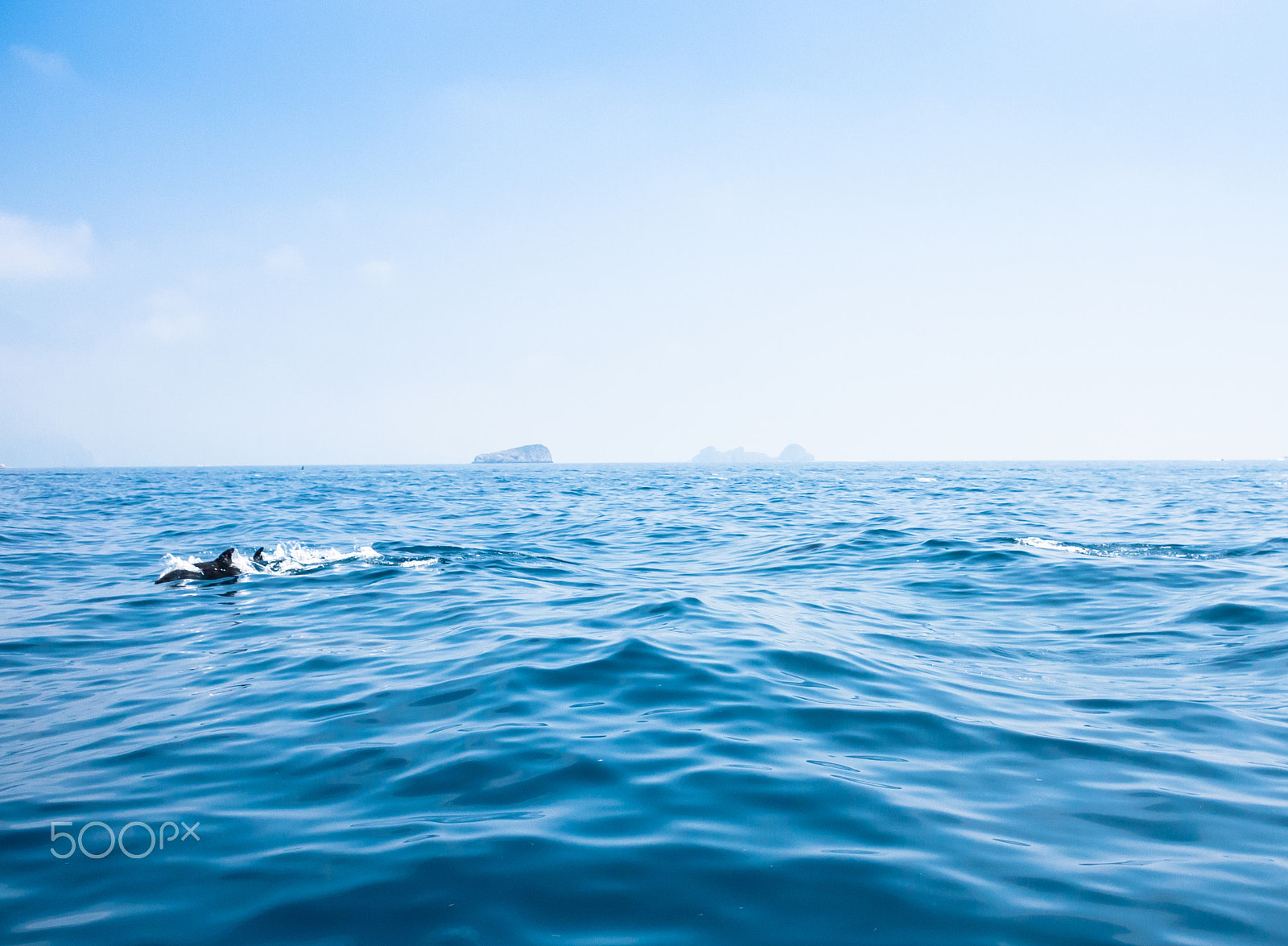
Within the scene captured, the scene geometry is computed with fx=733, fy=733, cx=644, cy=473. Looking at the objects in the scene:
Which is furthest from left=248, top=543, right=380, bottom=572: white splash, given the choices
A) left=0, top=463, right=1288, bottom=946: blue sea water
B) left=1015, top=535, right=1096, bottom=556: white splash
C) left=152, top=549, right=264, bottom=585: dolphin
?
left=1015, top=535, right=1096, bottom=556: white splash

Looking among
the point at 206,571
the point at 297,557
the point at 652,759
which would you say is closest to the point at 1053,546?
the point at 652,759

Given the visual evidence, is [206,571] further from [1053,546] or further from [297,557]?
[1053,546]

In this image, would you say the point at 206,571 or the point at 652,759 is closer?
the point at 652,759

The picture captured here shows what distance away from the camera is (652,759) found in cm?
553

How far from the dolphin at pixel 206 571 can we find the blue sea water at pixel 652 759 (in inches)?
23.6

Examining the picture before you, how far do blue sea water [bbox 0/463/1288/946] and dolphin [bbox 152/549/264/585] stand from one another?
1.97 feet

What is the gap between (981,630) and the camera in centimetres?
994

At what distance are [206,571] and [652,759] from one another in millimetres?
12556

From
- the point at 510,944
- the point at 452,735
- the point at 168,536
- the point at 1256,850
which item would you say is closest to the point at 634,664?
the point at 452,735

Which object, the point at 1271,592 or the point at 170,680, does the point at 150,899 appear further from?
the point at 1271,592

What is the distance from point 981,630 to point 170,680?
9.93m

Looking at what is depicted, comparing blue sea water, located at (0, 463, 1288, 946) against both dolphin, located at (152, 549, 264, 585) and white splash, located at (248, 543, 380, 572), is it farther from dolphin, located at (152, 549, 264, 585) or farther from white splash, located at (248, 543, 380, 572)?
white splash, located at (248, 543, 380, 572)

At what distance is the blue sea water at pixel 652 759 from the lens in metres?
3.72

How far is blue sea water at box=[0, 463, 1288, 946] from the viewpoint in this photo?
3.72m
